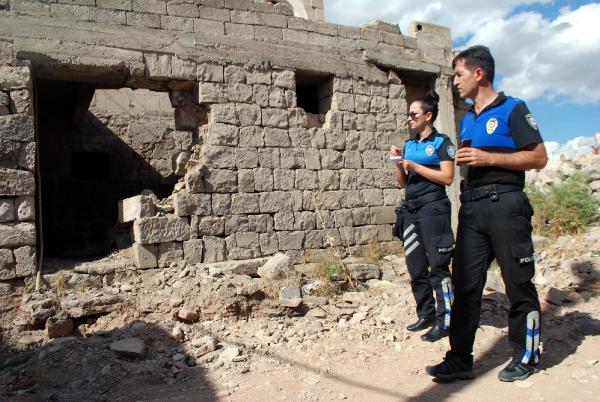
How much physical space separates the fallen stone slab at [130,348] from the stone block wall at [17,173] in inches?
66.7

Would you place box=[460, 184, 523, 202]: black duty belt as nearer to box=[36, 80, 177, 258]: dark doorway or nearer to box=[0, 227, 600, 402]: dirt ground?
box=[0, 227, 600, 402]: dirt ground

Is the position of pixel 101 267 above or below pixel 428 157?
below

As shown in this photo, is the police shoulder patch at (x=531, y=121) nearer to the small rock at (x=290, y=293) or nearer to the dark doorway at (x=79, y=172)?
the small rock at (x=290, y=293)

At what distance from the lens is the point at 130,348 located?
4207mm

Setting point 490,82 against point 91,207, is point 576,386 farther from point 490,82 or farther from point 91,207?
point 91,207

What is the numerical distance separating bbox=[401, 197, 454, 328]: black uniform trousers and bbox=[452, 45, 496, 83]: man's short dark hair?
1.17m

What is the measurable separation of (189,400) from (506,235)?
7.91 ft

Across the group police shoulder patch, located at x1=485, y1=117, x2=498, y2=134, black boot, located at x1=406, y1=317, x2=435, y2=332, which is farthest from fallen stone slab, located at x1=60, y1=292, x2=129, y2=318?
police shoulder patch, located at x1=485, y1=117, x2=498, y2=134

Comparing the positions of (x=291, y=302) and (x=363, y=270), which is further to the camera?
(x=363, y=270)

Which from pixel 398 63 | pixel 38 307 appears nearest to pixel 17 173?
pixel 38 307

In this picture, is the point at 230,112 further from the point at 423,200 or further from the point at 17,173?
the point at 423,200

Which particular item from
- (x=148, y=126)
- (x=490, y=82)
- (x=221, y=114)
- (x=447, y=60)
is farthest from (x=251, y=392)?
(x=148, y=126)

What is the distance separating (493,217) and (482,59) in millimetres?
1103

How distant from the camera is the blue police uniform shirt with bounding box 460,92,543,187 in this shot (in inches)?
126
